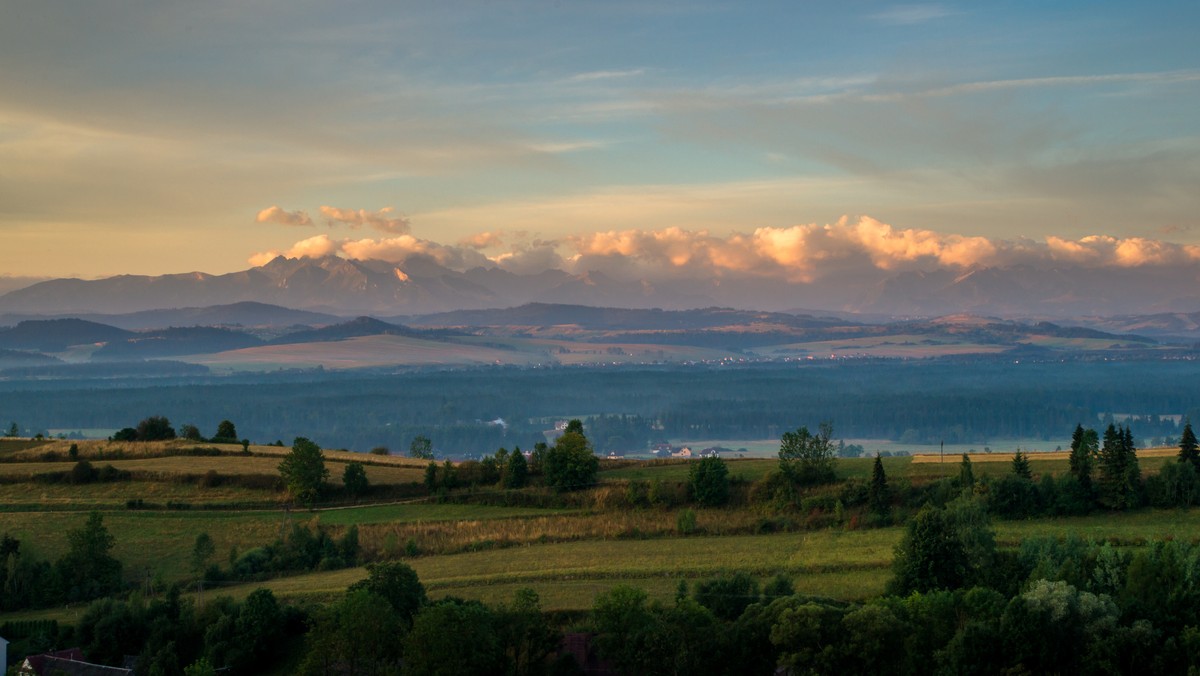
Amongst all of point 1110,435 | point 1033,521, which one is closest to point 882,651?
point 1033,521

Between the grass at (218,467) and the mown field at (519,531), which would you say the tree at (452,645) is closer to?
the mown field at (519,531)

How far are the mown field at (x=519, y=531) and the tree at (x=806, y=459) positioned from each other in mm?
1871

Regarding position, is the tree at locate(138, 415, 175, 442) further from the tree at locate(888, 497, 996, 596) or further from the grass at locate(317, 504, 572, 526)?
the tree at locate(888, 497, 996, 596)

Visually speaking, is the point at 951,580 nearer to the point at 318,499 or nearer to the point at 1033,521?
the point at 1033,521

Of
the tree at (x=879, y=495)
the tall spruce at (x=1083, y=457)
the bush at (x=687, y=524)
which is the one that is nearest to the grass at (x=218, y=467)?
the bush at (x=687, y=524)

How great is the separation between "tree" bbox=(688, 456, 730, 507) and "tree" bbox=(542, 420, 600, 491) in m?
6.81

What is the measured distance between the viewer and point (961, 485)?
57.9 meters

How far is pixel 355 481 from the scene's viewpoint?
6825 centimetres

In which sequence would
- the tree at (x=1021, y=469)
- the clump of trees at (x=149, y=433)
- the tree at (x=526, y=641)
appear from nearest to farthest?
the tree at (x=526, y=641) → the tree at (x=1021, y=469) → the clump of trees at (x=149, y=433)

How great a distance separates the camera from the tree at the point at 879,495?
5766 centimetres

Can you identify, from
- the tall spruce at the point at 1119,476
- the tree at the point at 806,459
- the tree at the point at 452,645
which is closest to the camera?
the tree at the point at 452,645

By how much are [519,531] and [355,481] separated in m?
14.4

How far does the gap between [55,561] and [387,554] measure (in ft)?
52.0

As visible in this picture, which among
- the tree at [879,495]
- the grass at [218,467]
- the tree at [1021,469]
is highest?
the grass at [218,467]
